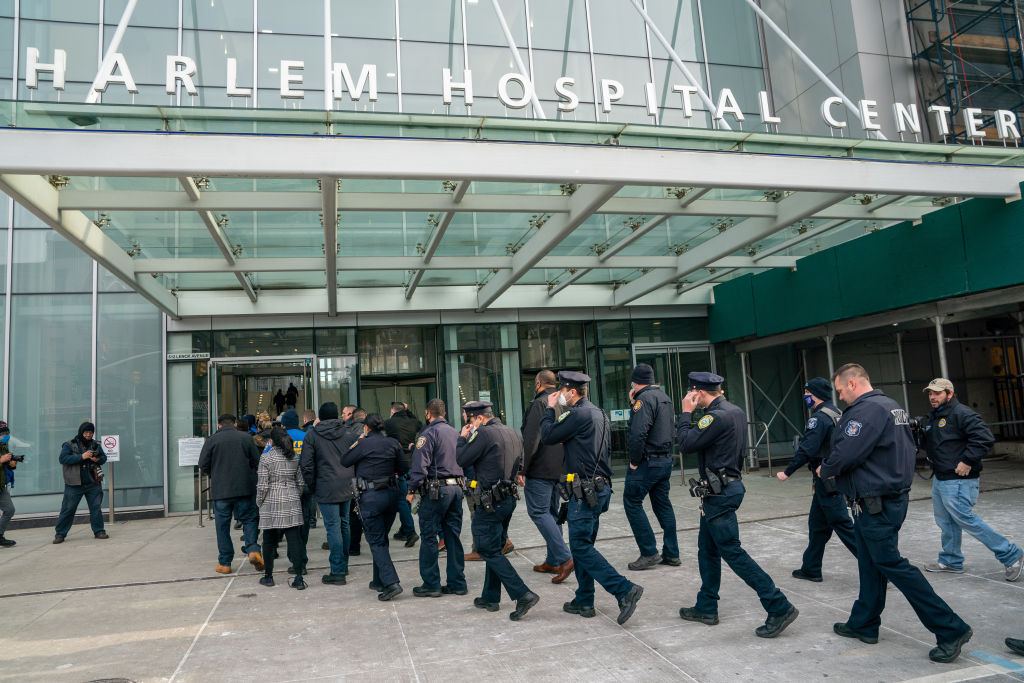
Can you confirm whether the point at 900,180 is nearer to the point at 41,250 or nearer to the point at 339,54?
the point at 339,54

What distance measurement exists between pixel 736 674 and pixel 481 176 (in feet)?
16.1

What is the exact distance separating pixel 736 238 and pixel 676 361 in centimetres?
551

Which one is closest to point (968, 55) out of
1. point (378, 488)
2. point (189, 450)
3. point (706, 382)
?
→ point (706, 382)

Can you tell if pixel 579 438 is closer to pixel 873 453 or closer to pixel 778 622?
pixel 778 622

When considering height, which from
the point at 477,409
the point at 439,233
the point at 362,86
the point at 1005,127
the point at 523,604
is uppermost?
the point at 362,86

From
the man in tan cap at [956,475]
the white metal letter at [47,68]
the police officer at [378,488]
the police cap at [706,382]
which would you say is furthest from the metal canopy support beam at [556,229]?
the white metal letter at [47,68]

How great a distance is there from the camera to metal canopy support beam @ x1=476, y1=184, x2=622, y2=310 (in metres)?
7.45

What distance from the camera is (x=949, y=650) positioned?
3.80 m

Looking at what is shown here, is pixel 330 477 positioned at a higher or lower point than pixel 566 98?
lower

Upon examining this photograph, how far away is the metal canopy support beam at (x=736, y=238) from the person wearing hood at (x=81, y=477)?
9.50 meters

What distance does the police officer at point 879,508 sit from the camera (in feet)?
12.6

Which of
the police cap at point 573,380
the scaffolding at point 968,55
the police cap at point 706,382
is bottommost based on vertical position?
the police cap at point 706,382

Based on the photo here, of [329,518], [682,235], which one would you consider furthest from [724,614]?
[682,235]

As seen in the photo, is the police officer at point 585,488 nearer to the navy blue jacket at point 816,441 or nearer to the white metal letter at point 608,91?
the navy blue jacket at point 816,441
